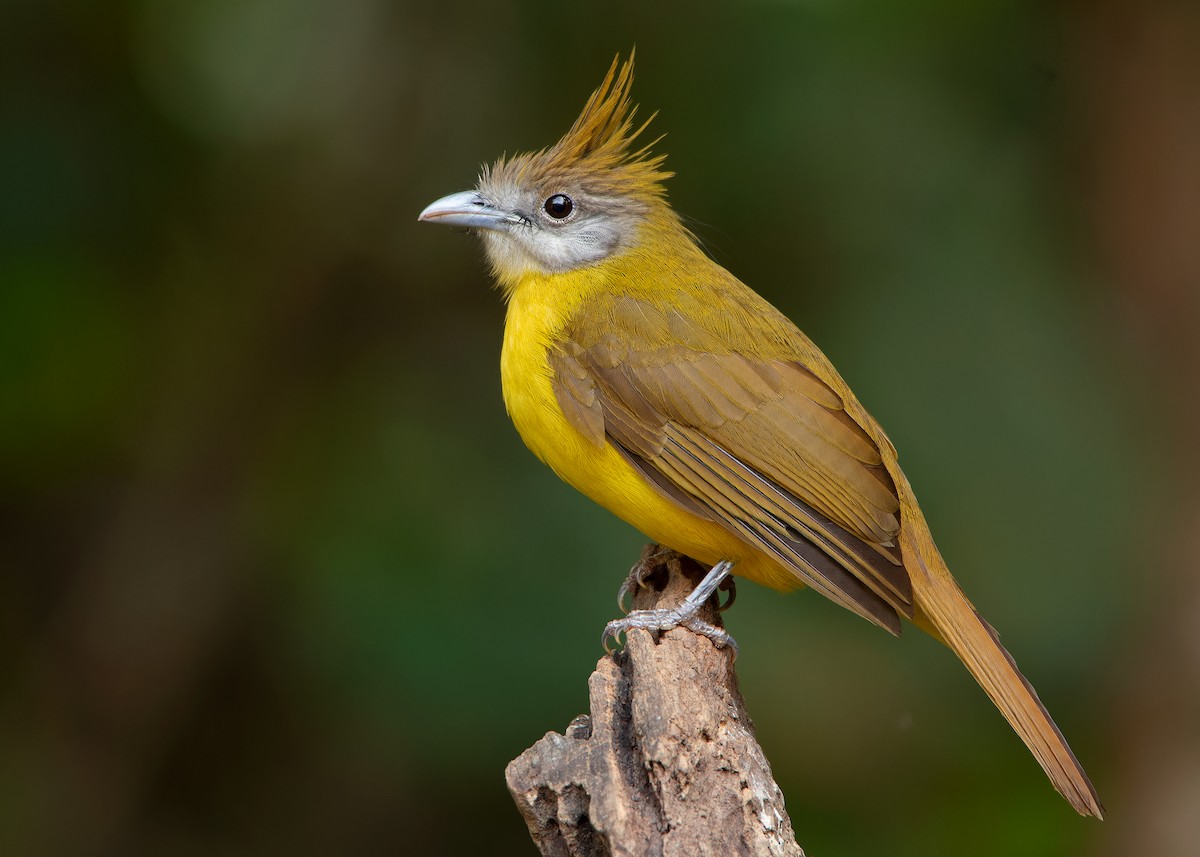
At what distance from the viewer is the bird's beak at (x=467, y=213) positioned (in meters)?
4.19

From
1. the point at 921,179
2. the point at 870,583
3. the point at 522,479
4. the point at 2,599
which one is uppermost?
the point at 921,179

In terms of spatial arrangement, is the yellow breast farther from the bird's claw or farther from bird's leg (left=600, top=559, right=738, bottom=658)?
the bird's claw

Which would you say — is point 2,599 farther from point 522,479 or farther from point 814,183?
point 814,183

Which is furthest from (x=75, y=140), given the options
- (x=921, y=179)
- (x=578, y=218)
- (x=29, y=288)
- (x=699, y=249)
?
(x=921, y=179)

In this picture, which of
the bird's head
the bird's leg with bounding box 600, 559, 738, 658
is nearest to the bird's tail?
the bird's leg with bounding box 600, 559, 738, 658

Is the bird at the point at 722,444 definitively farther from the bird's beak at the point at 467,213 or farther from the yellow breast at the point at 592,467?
the bird's beak at the point at 467,213

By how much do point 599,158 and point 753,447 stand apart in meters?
1.19

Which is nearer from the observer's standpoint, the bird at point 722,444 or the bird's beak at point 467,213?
the bird at point 722,444

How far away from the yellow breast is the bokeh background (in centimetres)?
77

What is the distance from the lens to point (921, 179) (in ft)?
16.5

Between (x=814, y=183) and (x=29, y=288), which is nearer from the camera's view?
(x=29, y=288)

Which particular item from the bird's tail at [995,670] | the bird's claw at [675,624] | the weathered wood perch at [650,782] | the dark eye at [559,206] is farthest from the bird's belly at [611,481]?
the weathered wood perch at [650,782]

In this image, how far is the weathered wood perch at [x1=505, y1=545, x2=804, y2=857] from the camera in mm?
2572

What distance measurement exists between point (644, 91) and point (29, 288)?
219 cm
